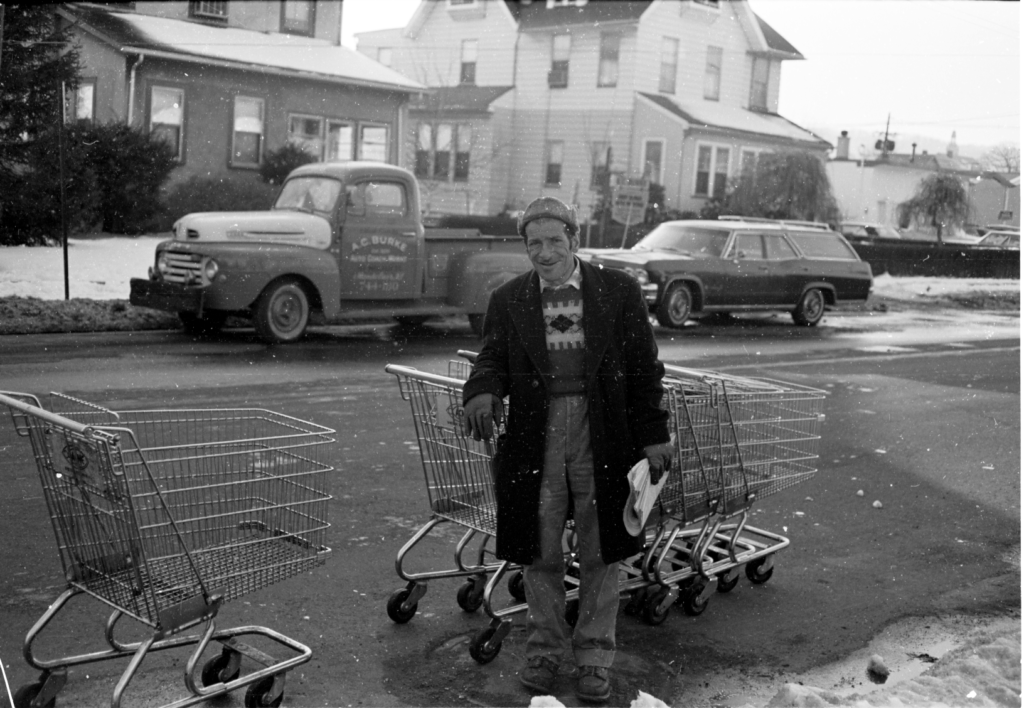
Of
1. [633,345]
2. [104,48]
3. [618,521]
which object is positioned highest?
[104,48]

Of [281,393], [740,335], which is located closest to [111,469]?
[281,393]

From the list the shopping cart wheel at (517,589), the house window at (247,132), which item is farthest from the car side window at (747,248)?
the shopping cart wheel at (517,589)

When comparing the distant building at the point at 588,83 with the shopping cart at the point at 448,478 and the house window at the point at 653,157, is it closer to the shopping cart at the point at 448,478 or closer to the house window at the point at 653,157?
the house window at the point at 653,157

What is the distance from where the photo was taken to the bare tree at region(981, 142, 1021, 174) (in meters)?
8.57

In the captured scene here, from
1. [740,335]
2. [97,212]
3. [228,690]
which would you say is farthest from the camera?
[740,335]

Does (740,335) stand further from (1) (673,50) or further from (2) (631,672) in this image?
(2) (631,672)

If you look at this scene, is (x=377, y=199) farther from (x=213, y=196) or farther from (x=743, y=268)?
(x=743, y=268)

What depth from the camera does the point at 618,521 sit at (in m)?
4.32

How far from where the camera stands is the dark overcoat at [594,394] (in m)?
4.29

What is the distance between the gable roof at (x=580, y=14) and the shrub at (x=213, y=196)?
6.51 feet

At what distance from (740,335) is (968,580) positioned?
32.7 ft

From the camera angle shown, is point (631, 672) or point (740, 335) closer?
point (631, 672)

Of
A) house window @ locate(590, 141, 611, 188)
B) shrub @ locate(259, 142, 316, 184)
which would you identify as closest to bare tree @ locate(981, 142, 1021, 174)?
house window @ locate(590, 141, 611, 188)

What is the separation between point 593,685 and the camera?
4320 millimetres
